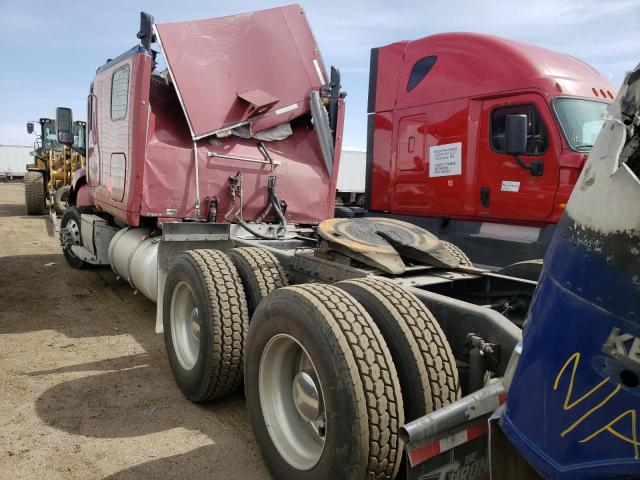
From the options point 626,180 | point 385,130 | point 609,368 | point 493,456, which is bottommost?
Result: point 493,456

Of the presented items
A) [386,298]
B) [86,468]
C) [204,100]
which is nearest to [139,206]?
[204,100]

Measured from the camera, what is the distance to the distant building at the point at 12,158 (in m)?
42.9

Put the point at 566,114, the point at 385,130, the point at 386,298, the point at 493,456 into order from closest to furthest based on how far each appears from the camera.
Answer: the point at 493,456, the point at 386,298, the point at 566,114, the point at 385,130

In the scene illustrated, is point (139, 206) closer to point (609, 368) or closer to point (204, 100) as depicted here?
point (204, 100)

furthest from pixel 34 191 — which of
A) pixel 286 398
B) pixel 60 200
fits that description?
pixel 286 398

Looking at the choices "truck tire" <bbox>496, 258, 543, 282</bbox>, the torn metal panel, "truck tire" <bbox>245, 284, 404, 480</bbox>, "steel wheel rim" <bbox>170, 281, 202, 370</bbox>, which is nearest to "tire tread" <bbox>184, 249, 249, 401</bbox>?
"steel wheel rim" <bbox>170, 281, 202, 370</bbox>

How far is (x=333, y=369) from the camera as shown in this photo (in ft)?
6.74

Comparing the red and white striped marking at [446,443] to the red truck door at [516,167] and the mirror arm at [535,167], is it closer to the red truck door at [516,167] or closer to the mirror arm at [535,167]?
the red truck door at [516,167]

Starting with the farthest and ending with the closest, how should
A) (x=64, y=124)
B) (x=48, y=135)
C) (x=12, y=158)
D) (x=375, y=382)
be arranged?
(x=12, y=158) → (x=48, y=135) → (x=64, y=124) → (x=375, y=382)

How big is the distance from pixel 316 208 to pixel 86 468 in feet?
12.8

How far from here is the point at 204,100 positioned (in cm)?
514

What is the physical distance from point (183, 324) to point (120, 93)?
118 inches

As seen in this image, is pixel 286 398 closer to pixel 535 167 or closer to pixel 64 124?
pixel 535 167

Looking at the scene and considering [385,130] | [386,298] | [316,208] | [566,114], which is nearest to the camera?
[386,298]
